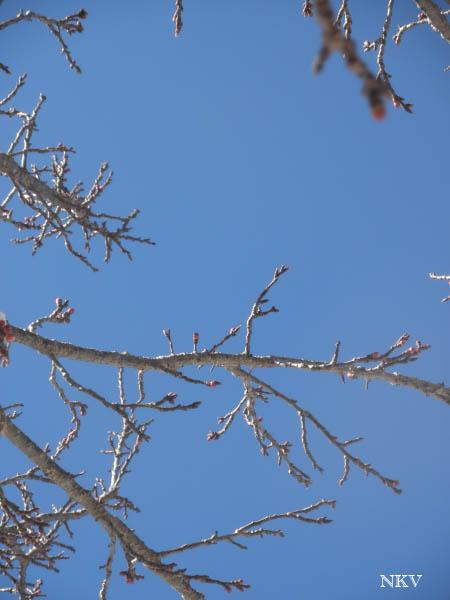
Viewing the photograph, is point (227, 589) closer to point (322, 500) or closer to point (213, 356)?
point (322, 500)

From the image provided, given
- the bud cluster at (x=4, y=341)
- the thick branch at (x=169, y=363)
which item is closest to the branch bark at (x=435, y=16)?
the thick branch at (x=169, y=363)

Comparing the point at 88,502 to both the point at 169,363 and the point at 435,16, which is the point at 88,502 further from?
the point at 435,16

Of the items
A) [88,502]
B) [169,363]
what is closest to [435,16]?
[169,363]

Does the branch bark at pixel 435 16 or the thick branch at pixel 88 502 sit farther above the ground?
the branch bark at pixel 435 16

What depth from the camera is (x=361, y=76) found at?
72 cm

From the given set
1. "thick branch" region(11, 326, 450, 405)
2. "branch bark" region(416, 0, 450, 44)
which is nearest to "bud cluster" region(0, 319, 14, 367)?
"thick branch" region(11, 326, 450, 405)

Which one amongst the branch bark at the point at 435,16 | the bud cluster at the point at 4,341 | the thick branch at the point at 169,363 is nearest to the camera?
the bud cluster at the point at 4,341

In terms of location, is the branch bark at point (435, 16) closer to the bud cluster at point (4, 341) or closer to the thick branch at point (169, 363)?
the thick branch at point (169, 363)

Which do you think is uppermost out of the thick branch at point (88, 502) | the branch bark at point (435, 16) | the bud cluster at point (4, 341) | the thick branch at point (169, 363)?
the branch bark at point (435, 16)

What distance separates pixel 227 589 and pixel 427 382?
2.03 meters

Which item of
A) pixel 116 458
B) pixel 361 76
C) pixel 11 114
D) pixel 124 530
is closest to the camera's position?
pixel 361 76

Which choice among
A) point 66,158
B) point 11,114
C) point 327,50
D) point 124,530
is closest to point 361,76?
point 327,50

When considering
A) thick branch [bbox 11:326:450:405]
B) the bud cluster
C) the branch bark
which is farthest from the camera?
the branch bark

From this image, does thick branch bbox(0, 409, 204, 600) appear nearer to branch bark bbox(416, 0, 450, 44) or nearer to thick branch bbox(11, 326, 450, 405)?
thick branch bbox(11, 326, 450, 405)
